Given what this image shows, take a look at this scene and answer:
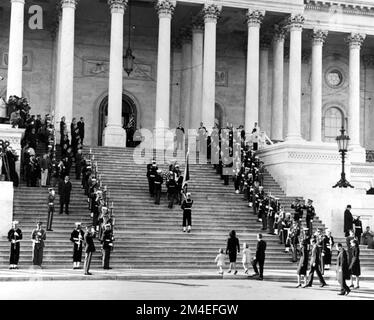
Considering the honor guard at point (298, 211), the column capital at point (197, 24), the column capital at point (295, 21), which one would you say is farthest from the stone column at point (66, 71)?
the honor guard at point (298, 211)

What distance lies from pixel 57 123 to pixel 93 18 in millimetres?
9667

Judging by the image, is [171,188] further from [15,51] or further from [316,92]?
[316,92]

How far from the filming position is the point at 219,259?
→ 23.8m

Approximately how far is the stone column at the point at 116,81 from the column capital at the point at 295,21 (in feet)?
32.1

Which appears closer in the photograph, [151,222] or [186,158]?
[151,222]

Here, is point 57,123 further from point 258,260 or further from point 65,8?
point 258,260

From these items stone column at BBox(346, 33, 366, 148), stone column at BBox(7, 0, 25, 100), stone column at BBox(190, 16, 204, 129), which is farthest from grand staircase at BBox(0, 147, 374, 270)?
stone column at BBox(346, 33, 366, 148)

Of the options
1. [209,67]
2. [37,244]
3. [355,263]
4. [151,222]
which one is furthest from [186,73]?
[355,263]

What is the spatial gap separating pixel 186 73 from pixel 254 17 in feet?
19.3

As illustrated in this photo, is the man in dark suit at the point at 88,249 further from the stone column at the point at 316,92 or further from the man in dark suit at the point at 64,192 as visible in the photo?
the stone column at the point at 316,92

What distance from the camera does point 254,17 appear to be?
4181 cm

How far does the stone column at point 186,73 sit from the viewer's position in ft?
148

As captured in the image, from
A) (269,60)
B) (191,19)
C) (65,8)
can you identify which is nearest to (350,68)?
(269,60)

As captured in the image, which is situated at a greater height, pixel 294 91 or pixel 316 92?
pixel 316 92
